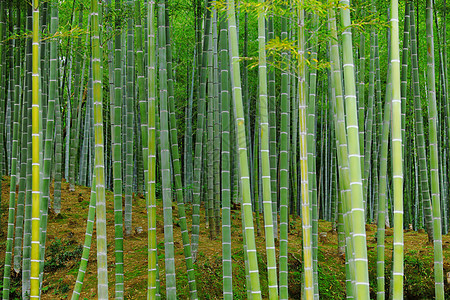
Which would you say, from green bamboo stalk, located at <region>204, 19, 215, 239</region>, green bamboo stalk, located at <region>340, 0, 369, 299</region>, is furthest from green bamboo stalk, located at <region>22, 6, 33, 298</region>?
green bamboo stalk, located at <region>340, 0, 369, 299</region>

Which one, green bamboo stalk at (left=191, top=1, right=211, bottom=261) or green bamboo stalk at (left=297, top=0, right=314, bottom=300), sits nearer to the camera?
green bamboo stalk at (left=297, top=0, right=314, bottom=300)

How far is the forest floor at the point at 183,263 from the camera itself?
4771mm

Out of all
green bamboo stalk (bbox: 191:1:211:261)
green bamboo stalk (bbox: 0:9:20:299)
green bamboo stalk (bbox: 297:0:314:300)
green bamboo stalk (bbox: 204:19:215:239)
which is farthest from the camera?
green bamboo stalk (bbox: 204:19:215:239)

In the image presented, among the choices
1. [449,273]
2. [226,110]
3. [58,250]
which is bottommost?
[449,273]

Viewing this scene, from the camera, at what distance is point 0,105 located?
5.09m

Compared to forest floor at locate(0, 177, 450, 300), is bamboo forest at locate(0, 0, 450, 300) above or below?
above

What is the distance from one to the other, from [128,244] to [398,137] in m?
4.21

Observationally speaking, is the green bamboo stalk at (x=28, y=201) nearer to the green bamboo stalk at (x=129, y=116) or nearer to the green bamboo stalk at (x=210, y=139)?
the green bamboo stalk at (x=129, y=116)

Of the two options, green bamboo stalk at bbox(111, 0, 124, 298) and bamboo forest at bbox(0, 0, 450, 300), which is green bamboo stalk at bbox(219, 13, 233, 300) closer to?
bamboo forest at bbox(0, 0, 450, 300)

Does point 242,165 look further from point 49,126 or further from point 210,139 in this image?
point 210,139

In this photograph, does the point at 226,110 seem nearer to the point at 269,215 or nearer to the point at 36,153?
the point at 269,215

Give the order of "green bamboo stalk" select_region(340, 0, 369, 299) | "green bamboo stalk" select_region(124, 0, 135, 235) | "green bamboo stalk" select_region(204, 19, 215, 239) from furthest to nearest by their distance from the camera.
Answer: "green bamboo stalk" select_region(204, 19, 215, 239) → "green bamboo stalk" select_region(124, 0, 135, 235) → "green bamboo stalk" select_region(340, 0, 369, 299)

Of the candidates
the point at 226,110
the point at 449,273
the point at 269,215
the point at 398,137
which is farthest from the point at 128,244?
the point at 398,137

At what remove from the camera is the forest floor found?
15.7 feet
